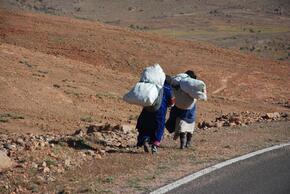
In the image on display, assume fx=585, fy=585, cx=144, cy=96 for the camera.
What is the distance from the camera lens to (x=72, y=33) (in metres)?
29.8

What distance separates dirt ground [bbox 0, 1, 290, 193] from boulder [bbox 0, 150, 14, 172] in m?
0.16

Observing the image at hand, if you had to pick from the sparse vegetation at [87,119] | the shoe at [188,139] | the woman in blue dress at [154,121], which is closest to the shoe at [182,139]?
the shoe at [188,139]

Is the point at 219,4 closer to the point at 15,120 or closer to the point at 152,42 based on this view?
the point at 152,42

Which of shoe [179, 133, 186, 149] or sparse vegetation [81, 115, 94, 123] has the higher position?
shoe [179, 133, 186, 149]

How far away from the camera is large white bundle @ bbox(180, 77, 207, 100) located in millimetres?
9172

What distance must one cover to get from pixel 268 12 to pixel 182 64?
53973 millimetres

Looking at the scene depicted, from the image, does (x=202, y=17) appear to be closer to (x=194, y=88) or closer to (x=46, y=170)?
(x=194, y=88)

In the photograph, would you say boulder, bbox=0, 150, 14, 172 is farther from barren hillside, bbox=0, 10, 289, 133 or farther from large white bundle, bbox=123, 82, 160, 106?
barren hillside, bbox=0, 10, 289, 133

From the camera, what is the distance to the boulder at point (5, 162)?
7.76 metres

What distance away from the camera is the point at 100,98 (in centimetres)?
1952

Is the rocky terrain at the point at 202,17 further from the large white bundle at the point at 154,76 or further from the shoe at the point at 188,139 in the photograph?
the large white bundle at the point at 154,76

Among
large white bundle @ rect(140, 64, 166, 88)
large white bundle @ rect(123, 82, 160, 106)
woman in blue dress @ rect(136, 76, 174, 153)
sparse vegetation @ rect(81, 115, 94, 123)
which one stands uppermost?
large white bundle @ rect(140, 64, 166, 88)

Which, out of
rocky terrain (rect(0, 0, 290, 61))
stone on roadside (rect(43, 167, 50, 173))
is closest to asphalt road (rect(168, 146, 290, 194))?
stone on roadside (rect(43, 167, 50, 173))

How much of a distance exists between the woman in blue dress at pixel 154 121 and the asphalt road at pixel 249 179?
1.27 metres
